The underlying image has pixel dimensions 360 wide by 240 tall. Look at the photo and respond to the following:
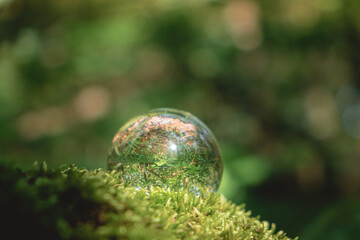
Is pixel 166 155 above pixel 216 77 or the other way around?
the other way around

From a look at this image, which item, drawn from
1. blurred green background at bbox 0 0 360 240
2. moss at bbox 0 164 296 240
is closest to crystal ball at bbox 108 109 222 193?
moss at bbox 0 164 296 240

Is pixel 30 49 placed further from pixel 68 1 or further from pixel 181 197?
pixel 181 197

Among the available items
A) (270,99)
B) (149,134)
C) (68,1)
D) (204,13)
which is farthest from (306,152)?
(68,1)

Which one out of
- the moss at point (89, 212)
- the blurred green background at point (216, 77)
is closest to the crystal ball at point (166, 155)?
the moss at point (89, 212)

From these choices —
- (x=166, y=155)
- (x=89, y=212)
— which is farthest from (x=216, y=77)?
(x=89, y=212)

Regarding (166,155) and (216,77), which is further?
(216,77)

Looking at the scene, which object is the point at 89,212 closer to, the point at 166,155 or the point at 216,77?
the point at 166,155

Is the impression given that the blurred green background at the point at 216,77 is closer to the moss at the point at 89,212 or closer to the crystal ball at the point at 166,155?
the crystal ball at the point at 166,155
